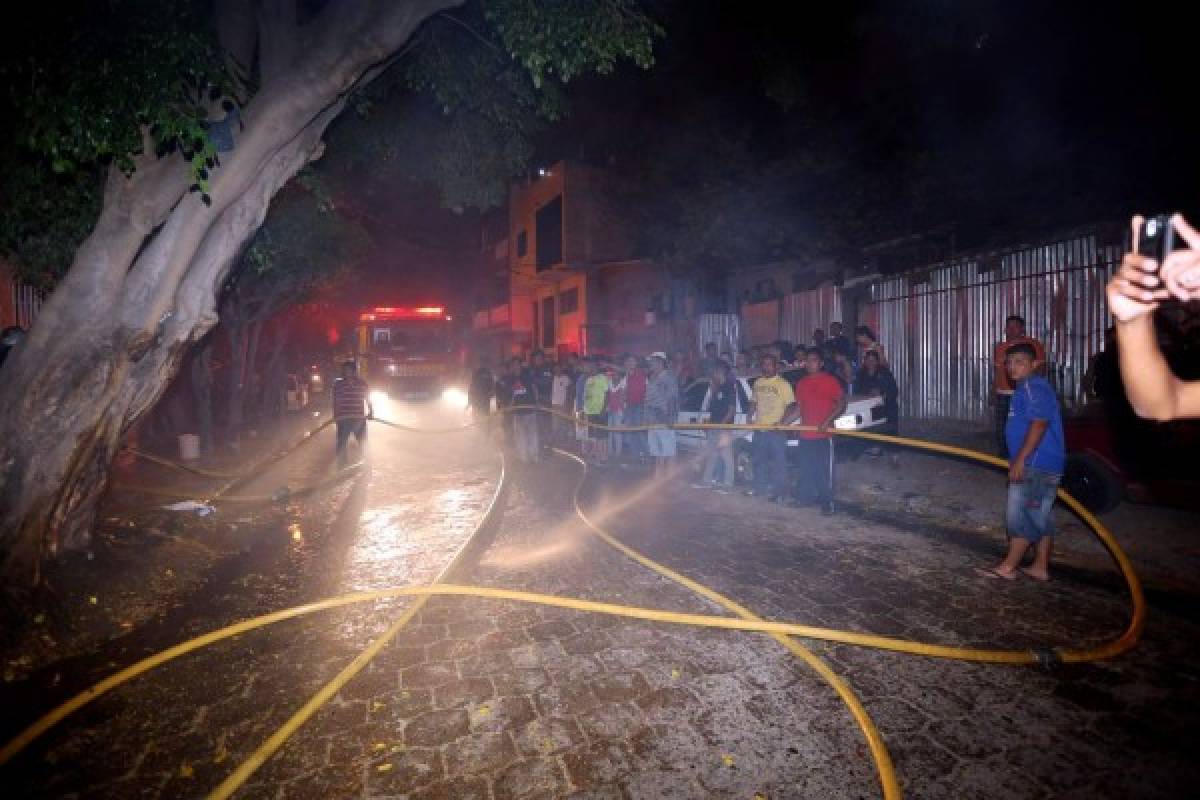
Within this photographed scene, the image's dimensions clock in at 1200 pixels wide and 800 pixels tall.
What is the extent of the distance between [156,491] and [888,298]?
47.0 feet

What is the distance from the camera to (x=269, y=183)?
6.34 m

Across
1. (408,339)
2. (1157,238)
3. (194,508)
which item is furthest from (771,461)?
(408,339)

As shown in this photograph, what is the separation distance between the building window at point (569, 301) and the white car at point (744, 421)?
21924mm

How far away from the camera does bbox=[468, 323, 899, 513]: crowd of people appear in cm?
853

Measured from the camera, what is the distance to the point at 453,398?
28.2 metres

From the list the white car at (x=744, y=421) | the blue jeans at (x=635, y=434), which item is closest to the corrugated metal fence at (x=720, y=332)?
the blue jeans at (x=635, y=434)

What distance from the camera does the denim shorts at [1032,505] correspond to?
544 centimetres

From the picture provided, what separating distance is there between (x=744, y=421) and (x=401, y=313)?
1890 centimetres

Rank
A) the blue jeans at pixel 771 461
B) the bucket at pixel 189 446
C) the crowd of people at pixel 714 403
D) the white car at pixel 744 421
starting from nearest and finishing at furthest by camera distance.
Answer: the crowd of people at pixel 714 403 < the blue jeans at pixel 771 461 < the white car at pixel 744 421 < the bucket at pixel 189 446

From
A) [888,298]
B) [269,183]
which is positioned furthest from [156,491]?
[888,298]

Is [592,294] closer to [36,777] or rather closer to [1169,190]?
[1169,190]

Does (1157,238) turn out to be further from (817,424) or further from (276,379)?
(276,379)

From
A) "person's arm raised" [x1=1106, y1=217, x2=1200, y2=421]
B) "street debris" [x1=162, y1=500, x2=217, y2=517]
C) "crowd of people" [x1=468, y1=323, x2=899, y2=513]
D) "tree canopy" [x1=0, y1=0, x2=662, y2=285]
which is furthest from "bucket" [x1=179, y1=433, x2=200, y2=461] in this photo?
"person's arm raised" [x1=1106, y1=217, x2=1200, y2=421]

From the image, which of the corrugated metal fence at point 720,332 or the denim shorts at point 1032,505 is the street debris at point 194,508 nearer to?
the denim shorts at point 1032,505
